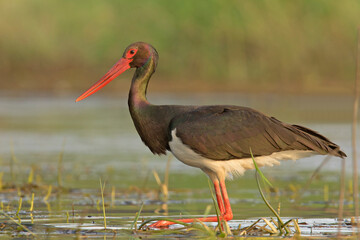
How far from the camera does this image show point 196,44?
22.6m

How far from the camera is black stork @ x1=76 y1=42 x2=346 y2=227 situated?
6648mm

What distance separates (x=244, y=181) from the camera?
9.49 meters

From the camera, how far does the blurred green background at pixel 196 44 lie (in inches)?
874

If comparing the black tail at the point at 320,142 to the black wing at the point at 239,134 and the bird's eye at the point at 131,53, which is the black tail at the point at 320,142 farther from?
the bird's eye at the point at 131,53

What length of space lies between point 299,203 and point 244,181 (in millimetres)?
1720

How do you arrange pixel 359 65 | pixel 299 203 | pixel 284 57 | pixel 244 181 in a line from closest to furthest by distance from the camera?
pixel 359 65, pixel 299 203, pixel 244 181, pixel 284 57

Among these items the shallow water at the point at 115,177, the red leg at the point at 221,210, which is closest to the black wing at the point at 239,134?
the red leg at the point at 221,210

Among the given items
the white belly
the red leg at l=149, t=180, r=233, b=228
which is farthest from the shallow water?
the white belly

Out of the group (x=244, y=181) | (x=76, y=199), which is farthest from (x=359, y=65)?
(x=244, y=181)

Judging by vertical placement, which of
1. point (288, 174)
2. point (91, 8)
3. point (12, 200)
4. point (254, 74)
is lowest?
point (12, 200)

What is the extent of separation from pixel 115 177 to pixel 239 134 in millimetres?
3072

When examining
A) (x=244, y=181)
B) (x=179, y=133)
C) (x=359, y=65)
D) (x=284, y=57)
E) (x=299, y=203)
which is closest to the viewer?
(x=359, y=65)

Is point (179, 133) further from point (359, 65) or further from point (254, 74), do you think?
point (254, 74)

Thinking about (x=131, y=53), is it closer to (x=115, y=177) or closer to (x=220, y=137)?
(x=220, y=137)
